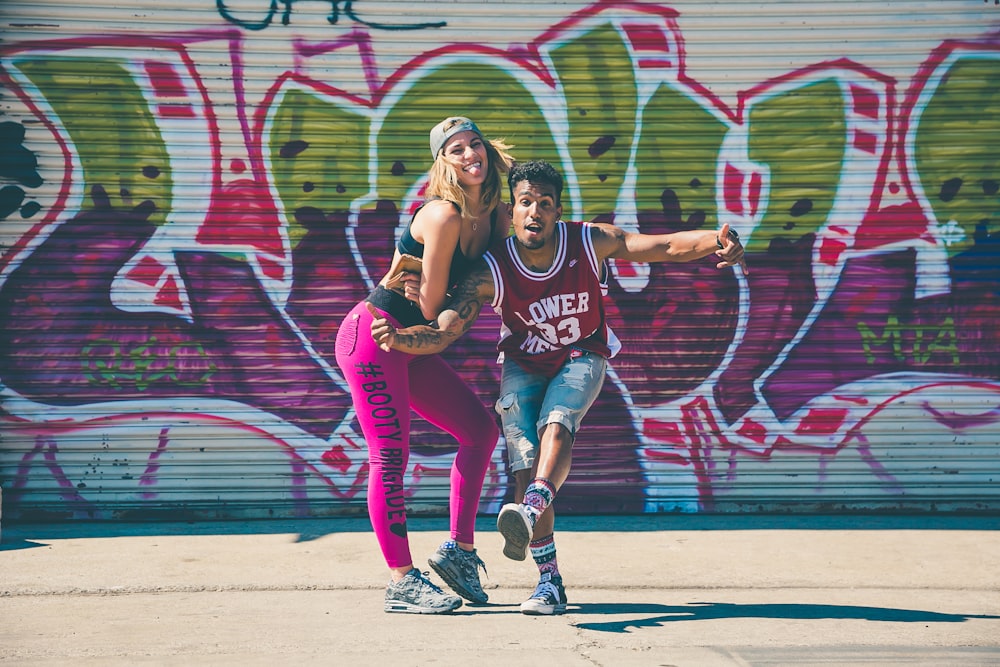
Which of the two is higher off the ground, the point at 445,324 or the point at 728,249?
the point at 728,249

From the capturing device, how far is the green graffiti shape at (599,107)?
6355 mm

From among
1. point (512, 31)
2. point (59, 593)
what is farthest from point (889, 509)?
point (59, 593)

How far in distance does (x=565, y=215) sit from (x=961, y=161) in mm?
2422

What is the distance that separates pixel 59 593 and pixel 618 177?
3815 mm

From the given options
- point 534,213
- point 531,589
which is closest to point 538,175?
point 534,213

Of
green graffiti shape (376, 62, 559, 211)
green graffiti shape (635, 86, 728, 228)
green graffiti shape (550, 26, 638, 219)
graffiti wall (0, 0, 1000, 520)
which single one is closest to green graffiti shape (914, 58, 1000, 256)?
graffiti wall (0, 0, 1000, 520)

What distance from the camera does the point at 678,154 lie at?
21.0 feet

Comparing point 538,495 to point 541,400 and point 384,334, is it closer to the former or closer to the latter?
point 541,400

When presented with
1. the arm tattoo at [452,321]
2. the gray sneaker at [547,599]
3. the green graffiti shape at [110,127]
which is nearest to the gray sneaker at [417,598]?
the gray sneaker at [547,599]

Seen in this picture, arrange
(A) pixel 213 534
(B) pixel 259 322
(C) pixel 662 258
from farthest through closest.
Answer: (B) pixel 259 322, (A) pixel 213 534, (C) pixel 662 258

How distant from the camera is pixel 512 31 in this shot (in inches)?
249

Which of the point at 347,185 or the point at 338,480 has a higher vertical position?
the point at 347,185

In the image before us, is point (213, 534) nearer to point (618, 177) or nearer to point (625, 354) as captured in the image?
point (625, 354)

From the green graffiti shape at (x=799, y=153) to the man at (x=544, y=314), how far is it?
7.36ft
